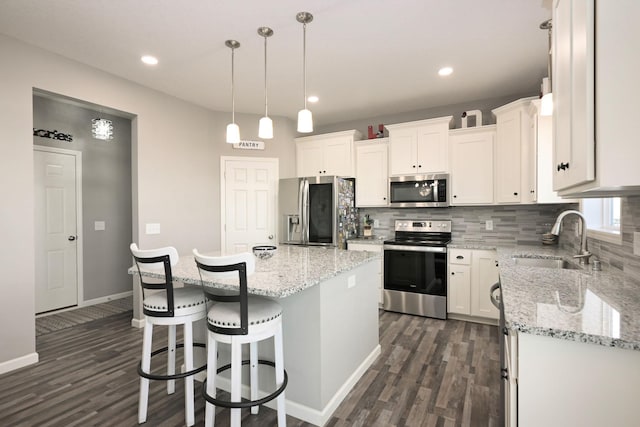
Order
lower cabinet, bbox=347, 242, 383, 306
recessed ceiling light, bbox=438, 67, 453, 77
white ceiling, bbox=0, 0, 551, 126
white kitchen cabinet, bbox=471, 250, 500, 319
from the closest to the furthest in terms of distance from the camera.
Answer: white ceiling, bbox=0, 0, 551, 126, recessed ceiling light, bbox=438, 67, 453, 77, white kitchen cabinet, bbox=471, 250, 500, 319, lower cabinet, bbox=347, 242, 383, 306

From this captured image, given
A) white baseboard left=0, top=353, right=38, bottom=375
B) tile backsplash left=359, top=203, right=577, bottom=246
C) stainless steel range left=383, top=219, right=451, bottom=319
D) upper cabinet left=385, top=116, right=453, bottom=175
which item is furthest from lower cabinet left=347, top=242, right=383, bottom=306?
white baseboard left=0, top=353, right=38, bottom=375

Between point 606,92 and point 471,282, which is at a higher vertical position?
point 606,92

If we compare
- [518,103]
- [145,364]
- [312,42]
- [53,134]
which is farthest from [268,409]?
Answer: [53,134]

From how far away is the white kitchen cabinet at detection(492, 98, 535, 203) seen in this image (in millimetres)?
3277

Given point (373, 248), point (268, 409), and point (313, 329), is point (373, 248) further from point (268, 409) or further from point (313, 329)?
point (268, 409)

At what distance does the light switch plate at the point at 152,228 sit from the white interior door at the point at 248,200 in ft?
3.22

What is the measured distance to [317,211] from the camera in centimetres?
430

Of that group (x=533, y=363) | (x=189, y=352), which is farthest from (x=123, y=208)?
(x=533, y=363)

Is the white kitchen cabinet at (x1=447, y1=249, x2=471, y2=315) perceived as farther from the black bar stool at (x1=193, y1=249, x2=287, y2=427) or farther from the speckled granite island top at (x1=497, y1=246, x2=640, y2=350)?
the black bar stool at (x1=193, y1=249, x2=287, y2=427)

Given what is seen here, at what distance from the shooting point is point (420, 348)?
2.90 metres

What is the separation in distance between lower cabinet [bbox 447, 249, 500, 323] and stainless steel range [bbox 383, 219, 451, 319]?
4.0 inches

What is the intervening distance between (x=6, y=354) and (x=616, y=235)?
14.5 feet

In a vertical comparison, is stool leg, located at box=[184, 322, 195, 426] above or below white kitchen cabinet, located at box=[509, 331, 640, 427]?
below

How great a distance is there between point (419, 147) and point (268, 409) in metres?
3.29
